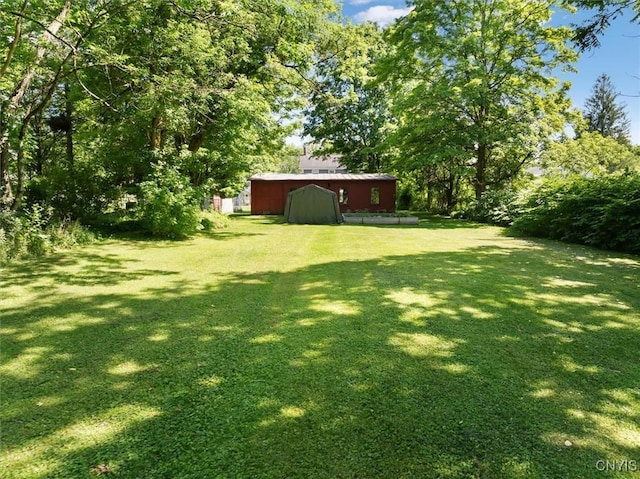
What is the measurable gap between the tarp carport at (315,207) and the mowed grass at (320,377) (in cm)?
1175

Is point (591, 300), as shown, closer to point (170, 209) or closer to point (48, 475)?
point (48, 475)

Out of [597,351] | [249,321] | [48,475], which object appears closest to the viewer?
[48,475]

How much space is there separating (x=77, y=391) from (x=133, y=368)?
406 millimetres

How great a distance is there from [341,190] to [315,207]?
27.5ft

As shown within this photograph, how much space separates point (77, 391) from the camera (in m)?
2.59

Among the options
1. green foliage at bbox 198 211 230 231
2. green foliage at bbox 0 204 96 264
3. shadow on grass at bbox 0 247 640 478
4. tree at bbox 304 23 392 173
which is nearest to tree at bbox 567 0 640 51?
shadow on grass at bbox 0 247 640 478

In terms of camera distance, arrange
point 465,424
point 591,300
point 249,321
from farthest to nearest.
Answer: point 591,300
point 249,321
point 465,424

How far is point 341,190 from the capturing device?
83.9 feet

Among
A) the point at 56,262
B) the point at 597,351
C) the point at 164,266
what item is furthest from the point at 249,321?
the point at 56,262

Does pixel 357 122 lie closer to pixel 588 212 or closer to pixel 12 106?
pixel 588 212

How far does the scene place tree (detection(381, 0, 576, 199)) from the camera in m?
18.2

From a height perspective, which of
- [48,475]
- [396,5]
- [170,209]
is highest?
[396,5]

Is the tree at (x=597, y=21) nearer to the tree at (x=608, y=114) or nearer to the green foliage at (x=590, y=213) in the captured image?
the green foliage at (x=590, y=213)
